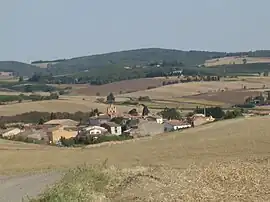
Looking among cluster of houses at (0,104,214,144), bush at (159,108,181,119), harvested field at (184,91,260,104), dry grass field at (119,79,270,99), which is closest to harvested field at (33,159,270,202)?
cluster of houses at (0,104,214,144)

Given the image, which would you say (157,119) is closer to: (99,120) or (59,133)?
(99,120)

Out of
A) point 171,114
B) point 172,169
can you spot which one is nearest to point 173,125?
point 171,114

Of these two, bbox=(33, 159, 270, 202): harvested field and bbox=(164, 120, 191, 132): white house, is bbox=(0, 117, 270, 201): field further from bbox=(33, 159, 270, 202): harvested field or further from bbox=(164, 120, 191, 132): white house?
bbox=(164, 120, 191, 132): white house

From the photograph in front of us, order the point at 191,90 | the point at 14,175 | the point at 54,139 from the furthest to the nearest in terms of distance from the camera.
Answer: the point at 191,90
the point at 54,139
the point at 14,175

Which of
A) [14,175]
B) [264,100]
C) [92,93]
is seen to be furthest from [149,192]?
[92,93]

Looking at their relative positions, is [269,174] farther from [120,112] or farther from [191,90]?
[191,90]

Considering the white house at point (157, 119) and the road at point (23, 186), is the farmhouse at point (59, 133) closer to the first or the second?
the white house at point (157, 119)
